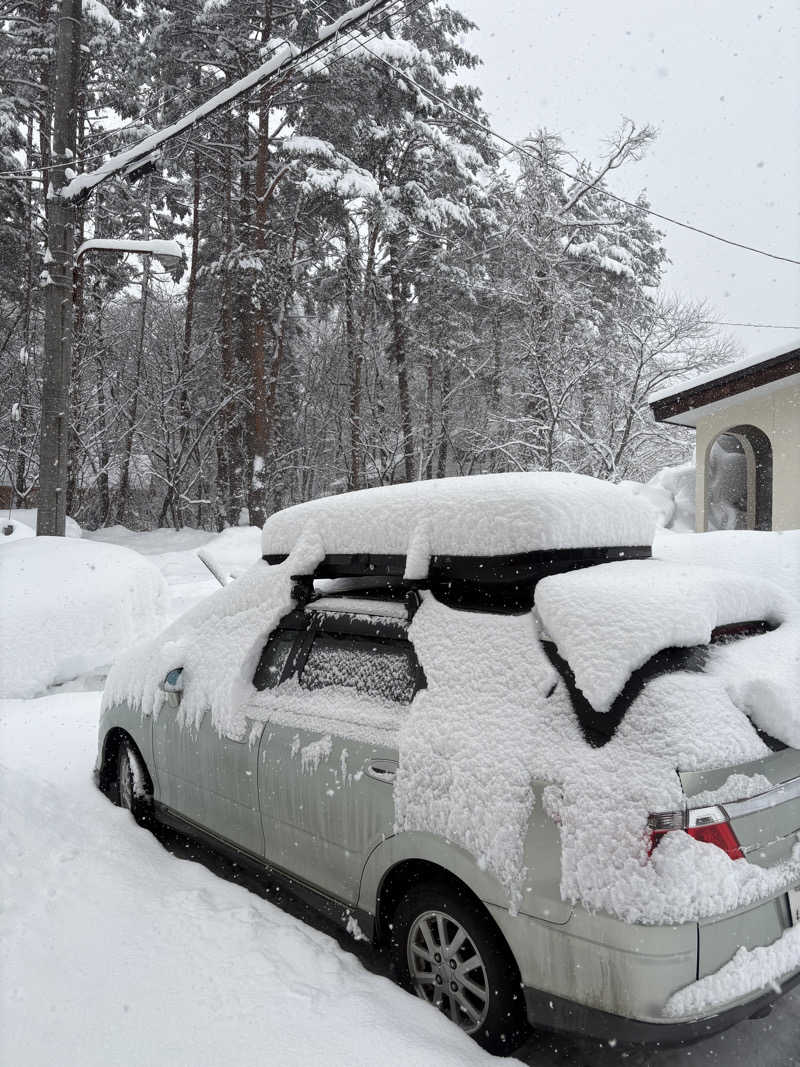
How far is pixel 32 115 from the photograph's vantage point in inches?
788

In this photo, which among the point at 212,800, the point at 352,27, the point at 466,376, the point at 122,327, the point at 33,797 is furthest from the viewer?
the point at 466,376

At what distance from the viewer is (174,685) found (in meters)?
3.64

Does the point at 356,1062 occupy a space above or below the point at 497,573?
below

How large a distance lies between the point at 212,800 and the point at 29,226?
21.2 m

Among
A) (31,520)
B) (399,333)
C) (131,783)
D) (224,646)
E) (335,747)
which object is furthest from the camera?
(399,333)

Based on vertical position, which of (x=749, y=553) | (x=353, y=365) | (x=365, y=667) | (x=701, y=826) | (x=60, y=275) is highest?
(x=353, y=365)

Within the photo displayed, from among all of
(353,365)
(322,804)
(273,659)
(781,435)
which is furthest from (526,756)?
(353,365)

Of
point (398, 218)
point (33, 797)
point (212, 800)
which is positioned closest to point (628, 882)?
point (212, 800)

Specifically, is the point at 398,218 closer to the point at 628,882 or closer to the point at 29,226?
the point at 29,226

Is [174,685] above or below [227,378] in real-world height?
below

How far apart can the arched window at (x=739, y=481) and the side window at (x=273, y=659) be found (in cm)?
1239

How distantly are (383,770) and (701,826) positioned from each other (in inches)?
41.7

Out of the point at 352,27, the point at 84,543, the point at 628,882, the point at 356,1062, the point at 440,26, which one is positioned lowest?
the point at 356,1062

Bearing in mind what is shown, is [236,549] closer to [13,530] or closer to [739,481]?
[13,530]
